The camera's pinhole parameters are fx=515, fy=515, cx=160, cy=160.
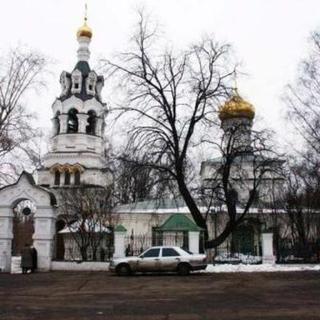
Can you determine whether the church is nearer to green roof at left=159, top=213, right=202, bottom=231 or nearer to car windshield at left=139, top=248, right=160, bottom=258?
green roof at left=159, top=213, right=202, bottom=231

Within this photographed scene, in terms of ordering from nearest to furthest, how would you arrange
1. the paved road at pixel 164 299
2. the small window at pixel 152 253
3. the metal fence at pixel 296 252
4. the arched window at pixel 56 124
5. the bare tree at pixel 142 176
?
1. the paved road at pixel 164 299
2. the small window at pixel 152 253
3. the bare tree at pixel 142 176
4. the metal fence at pixel 296 252
5. the arched window at pixel 56 124

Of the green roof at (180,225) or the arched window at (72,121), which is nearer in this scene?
the green roof at (180,225)

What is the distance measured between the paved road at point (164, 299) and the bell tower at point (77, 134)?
3101cm

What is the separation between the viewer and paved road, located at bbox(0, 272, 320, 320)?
10.8 m

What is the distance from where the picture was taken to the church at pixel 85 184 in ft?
86.9

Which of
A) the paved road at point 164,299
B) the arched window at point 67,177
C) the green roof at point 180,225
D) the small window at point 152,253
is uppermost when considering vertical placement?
the arched window at point 67,177

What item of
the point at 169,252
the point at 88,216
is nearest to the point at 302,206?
the point at 88,216

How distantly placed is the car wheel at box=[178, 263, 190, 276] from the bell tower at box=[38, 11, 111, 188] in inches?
1095

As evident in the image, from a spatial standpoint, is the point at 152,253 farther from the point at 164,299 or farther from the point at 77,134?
the point at 77,134

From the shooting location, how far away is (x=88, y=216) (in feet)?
118

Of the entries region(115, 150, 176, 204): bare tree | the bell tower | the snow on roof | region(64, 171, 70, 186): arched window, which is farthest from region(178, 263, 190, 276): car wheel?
region(64, 171, 70, 186): arched window

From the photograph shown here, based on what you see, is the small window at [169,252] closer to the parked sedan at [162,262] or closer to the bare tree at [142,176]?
the parked sedan at [162,262]

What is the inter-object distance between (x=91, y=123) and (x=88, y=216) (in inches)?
683

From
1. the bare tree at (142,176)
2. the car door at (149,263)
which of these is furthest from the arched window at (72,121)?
the car door at (149,263)
